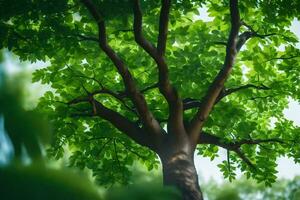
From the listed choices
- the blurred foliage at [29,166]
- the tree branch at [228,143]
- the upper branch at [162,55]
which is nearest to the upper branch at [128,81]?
the upper branch at [162,55]

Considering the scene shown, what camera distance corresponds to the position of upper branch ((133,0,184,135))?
738 cm

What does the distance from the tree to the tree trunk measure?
22mm

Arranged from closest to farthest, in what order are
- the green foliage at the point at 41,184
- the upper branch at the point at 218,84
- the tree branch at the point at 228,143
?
the green foliage at the point at 41,184
the upper branch at the point at 218,84
the tree branch at the point at 228,143

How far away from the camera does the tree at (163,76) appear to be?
25.7ft

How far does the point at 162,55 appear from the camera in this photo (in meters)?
7.82

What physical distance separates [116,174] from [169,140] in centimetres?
263

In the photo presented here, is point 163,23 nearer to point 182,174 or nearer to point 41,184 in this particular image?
point 182,174

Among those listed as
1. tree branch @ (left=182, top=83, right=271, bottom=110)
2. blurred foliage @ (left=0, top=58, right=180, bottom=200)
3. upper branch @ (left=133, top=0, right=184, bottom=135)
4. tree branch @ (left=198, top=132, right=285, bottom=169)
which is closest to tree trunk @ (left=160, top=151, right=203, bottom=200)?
upper branch @ (left=133, top=0, right=184, bottom=135)

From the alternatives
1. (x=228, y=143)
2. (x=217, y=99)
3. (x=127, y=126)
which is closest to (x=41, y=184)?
(x=127, y=126)

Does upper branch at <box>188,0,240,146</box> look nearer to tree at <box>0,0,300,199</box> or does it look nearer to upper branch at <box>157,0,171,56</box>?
tree at <box>0,0,300,199</box>

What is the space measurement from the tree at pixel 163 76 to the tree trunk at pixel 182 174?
0.02m

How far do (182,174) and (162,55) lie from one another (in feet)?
7.51

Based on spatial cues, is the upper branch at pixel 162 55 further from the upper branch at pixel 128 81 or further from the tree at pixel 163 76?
the upper branch at pixel 128 81

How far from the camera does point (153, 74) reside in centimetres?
920
